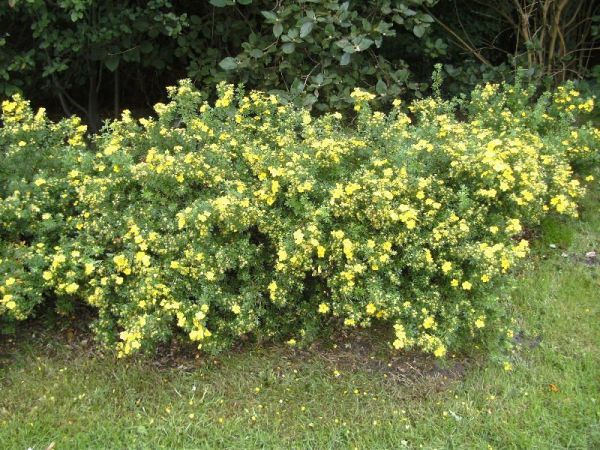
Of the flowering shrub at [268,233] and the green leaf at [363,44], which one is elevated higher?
the green leaf at [363,44]

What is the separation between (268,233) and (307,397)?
32.1 inches

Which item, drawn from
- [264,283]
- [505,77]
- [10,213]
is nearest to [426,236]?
[264,283]

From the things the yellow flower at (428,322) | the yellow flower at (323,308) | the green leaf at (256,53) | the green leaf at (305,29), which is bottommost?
the yellow flower at (428,322)

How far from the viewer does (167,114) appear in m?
3.50

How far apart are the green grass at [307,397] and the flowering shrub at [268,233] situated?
170 millimetres

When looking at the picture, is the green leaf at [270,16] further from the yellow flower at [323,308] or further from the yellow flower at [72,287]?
the yellow flower at [72,287]

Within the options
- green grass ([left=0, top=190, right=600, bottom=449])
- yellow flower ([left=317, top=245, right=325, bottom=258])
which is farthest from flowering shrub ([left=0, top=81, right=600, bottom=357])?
green grass ([left=0, top=190, right=600, bottom=449])

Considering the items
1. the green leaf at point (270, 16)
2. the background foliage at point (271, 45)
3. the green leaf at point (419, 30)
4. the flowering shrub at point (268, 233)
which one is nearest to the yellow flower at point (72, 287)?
the flowering shrub at point (268, 233)

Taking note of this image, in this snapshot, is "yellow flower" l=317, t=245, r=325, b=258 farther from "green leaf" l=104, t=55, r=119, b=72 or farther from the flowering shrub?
"green leaf" l=104, t=55, r=119, b=72

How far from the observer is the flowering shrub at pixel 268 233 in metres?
2.77

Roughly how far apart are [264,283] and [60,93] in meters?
3.48

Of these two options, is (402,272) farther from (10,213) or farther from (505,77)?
(505,77)

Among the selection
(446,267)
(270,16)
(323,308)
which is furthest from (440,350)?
(270,16)

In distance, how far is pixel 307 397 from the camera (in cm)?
281
